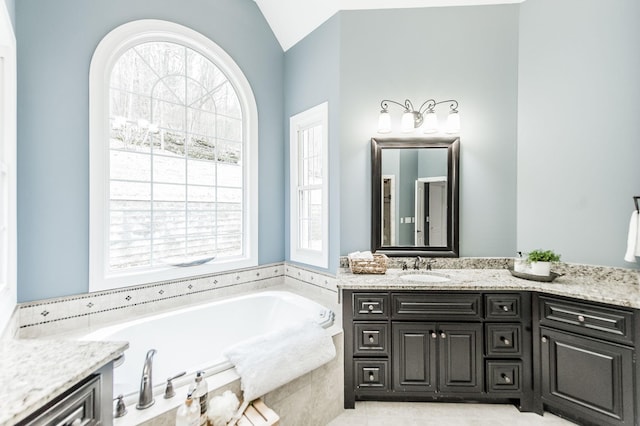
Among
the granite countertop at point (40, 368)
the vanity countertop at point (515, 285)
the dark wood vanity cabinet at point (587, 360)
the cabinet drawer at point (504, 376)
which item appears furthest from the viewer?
the cabinet drawer at point (504, 376)

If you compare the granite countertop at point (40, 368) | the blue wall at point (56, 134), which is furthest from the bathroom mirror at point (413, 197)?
the blue wall at point (56, 134)

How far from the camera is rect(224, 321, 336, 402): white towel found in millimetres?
1521

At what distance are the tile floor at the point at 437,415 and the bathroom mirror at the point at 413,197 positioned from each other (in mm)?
1144

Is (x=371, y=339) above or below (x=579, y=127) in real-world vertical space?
below

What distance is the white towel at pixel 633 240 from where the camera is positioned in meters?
1.94

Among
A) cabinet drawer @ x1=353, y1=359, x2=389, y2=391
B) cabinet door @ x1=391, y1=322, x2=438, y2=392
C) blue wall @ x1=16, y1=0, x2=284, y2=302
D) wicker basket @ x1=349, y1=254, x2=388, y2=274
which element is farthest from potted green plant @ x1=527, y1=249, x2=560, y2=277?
blue wall @ x1=16, y1=0, x2=284, y2=302

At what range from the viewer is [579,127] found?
226cm

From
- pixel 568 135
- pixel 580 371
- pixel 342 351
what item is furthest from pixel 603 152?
pixel 342 351

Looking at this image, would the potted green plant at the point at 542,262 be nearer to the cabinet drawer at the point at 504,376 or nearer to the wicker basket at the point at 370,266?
the cabinet drawer at the point at 504,376

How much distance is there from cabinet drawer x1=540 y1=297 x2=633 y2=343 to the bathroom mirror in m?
0.80

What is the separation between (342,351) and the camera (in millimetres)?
2033

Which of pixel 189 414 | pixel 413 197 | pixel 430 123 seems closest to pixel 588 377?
pixel 413 197

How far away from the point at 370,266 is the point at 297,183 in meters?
1.25

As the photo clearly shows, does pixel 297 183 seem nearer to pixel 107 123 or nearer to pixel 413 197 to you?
pixel 413 197
